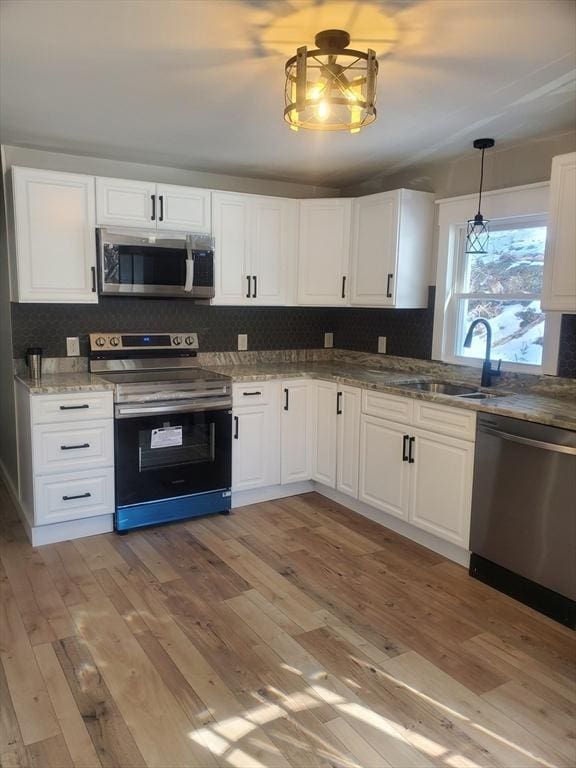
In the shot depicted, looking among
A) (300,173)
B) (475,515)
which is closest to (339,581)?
(475,515)

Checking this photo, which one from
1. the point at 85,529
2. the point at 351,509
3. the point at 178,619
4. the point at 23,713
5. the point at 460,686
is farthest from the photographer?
the point at 351,509

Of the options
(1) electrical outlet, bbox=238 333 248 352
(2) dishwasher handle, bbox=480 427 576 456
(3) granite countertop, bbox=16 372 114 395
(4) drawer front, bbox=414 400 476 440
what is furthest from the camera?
(1) electrical outlet, bbox=238 333 248 352

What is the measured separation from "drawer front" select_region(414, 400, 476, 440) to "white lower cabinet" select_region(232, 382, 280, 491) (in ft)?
3.58

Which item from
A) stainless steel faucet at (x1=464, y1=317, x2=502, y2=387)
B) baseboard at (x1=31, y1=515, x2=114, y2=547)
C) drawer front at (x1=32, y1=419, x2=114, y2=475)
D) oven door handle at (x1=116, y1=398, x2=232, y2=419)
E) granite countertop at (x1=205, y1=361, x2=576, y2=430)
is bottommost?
baseboard at (x1=31, y1=515, x2=114, y2=547)

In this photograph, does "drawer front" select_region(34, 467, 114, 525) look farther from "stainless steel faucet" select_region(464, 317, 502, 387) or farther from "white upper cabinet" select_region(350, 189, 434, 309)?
"stainless steel faucet" select_region(464, 317, 502, 387)

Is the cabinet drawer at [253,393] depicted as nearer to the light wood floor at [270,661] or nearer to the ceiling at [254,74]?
the light wood floor at [270,661]

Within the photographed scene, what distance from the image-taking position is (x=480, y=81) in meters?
2.45

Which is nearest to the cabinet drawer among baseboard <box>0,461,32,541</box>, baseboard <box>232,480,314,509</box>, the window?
baseboard <box>232,480,314,509</box>

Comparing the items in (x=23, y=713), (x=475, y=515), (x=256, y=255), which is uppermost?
(x=256, y=255)

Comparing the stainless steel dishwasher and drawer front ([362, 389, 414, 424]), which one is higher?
drawer front ([362, 389, 414, 424])

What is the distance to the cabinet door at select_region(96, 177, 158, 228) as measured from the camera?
11.7ft

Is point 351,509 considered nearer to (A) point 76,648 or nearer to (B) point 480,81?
(A) point 76,648

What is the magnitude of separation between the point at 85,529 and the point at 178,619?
3.81 ft

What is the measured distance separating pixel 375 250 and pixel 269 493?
1.89m
